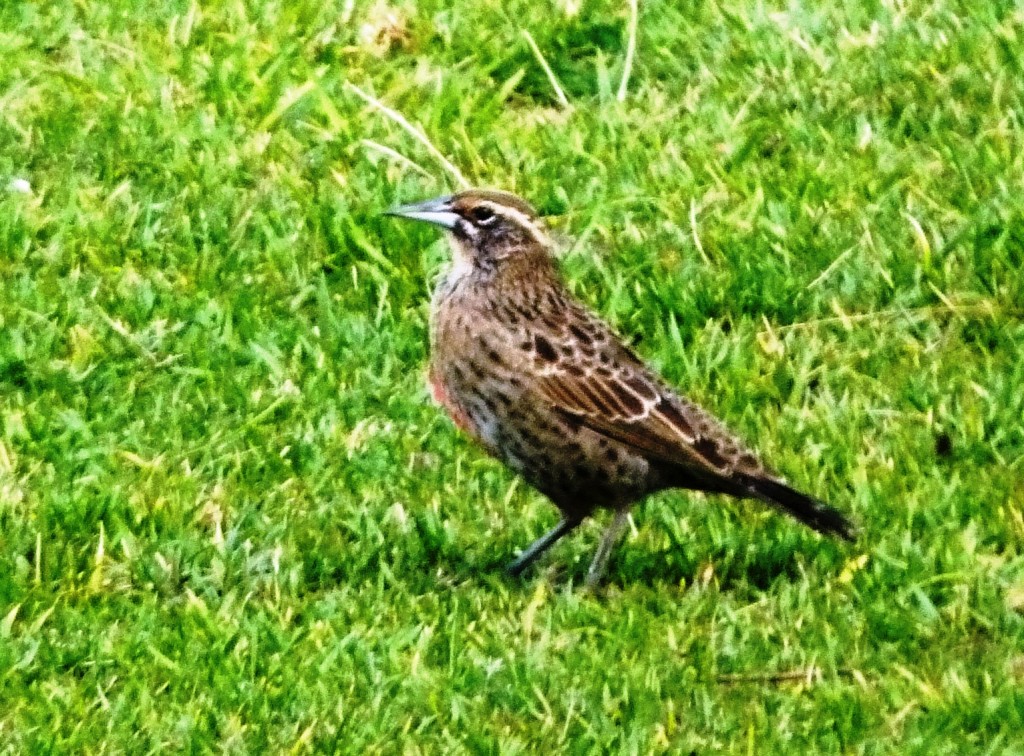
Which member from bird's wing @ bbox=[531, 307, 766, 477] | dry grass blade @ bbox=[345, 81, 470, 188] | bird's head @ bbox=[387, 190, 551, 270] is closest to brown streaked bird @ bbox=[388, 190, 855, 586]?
bird's wing @ bbox=[531, 307, 766, 477]

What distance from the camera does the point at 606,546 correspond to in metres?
A: 7.10

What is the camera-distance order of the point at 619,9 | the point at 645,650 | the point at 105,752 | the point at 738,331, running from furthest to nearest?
the point at 619,9 → the point at 738,331 → the point at 645,650 → the point at 105,752

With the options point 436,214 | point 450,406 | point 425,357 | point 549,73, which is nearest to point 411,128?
point 549,73

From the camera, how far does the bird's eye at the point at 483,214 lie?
7527mm

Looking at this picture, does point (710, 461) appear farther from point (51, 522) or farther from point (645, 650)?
point (51, 522)

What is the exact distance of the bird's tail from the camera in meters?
6.85

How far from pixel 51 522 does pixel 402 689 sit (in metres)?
1.37

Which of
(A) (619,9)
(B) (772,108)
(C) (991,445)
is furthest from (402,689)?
(A) (619,9)

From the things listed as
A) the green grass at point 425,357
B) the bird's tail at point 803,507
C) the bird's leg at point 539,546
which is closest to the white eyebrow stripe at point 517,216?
the green grass at point 425,357

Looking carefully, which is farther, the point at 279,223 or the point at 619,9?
the point at 619,9

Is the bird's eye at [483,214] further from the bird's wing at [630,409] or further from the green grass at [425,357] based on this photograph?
the green grass at [425,357]

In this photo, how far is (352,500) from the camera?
294 inches

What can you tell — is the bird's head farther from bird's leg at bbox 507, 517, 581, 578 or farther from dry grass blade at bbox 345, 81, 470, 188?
dry grass blade at bbox 345, 81, 470, 188

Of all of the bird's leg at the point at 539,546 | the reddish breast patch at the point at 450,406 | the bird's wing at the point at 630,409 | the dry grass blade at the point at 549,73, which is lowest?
the bird's leg at the point at 539,546
